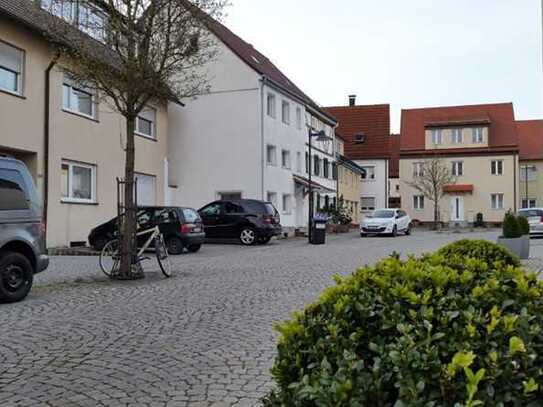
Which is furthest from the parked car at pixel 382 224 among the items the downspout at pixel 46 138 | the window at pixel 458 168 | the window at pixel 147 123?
the window at pixel 458 168

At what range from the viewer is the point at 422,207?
58.3 meters

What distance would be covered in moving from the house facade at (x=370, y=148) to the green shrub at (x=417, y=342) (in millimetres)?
55451

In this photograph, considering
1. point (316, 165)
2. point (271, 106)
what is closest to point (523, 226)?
point (271, 106)

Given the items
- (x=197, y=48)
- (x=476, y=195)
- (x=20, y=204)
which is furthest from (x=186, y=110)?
(x=476, y=195)

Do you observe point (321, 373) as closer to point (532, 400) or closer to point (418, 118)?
point (532, 400)

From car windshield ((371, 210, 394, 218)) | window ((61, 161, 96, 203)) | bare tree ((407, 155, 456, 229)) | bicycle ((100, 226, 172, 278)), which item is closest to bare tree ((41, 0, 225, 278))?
bicycle ((100, 226, 172, 278))

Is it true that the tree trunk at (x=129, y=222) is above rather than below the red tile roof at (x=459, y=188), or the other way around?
below

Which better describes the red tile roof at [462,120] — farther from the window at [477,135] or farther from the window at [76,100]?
the window at [76,100]

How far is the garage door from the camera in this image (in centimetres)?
2595

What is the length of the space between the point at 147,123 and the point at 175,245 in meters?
9.35

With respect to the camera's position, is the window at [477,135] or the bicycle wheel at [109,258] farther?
the window at [477,135]

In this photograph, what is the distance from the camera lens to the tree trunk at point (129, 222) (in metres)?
12.1

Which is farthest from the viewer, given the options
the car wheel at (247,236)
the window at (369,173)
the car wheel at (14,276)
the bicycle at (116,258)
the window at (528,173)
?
the window at (528,173)

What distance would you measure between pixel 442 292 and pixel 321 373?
0.66 metres
